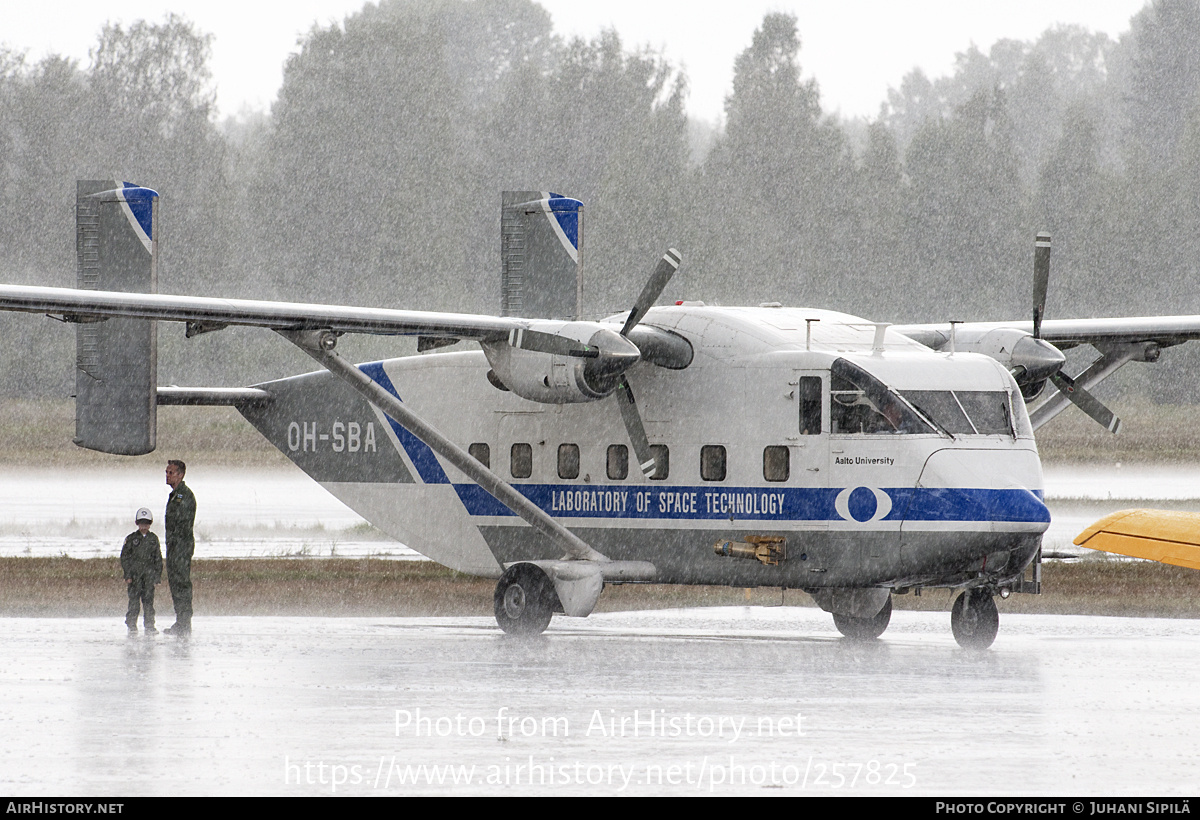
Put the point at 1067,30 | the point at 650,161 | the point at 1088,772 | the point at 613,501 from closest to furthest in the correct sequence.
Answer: the point at 1088,772 → the point at 613,501 → the point at 650,161 → the point at 1067,30

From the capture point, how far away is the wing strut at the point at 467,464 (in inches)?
741

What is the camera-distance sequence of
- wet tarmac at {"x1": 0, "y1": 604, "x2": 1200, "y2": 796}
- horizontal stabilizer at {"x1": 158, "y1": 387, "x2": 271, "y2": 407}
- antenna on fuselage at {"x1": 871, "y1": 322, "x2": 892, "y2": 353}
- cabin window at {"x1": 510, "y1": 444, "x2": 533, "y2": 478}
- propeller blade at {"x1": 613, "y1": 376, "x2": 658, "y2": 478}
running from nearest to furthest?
1. wet tarmac at {"x1": 0, "y1": 604, "x2": 1200, "y2": 796}
2. antenna on fuselage at {"x1": 871, "y1": 322, "x2": 892, "y2": 353}
3. propeller blade at {"x1": 613, "y1": 376, "x2": 658, "y2": 478}
4. cabin window at {"x1": 510, "y1": 444, "x2": 533, "y2": 478}
5. horizontal stabilizer at {"x1": 158, "y1": 387, "x2": 271, "y2": 407}

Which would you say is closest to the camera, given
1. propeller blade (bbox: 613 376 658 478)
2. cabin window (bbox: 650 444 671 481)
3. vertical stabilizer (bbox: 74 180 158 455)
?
propeller blade (bbox: 613 376 658 478)

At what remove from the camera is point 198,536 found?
109 ft

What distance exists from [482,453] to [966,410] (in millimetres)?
6004

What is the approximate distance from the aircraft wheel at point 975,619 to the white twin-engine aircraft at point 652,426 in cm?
3

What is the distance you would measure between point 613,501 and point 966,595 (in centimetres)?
405

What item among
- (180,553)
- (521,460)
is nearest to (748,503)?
(521,460)

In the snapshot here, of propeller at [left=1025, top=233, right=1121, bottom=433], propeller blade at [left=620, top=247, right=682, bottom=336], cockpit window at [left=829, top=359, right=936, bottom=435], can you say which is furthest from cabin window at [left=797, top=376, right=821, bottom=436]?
propeller at [left=1025, top=233, right=1121, bottom=433]

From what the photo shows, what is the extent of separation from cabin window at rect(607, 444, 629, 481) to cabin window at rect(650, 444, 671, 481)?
38 cm

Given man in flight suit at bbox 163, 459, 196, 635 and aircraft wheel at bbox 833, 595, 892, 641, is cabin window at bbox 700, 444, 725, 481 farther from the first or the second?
man in flight suit at bbox 163, 459, 196, 635

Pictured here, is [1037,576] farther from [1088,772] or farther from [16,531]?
[16,531]

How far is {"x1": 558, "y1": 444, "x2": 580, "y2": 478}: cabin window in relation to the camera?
1955cm

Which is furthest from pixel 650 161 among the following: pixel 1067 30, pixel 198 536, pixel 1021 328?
pixel 1067 30
